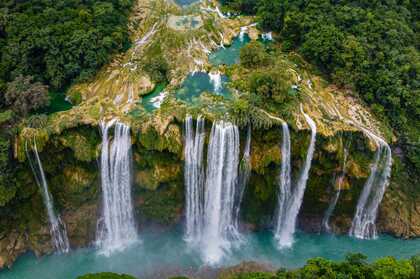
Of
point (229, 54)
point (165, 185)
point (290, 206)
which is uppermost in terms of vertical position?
point (229, 54)

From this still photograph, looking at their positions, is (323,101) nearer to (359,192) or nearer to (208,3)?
(359,192)

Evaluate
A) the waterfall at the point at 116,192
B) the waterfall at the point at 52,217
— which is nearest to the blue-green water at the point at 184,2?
the waterfall at the point at 116,192

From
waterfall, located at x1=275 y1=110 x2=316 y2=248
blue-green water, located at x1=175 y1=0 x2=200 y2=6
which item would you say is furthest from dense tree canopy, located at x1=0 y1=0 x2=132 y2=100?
waterfall, located at x1=275 y1=110 x2=316 y2=248

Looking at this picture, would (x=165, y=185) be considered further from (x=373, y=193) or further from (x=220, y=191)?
(x=373, y=193)

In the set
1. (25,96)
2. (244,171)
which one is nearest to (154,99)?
(244,171)

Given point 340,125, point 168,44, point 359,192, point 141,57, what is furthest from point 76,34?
point 359,192
